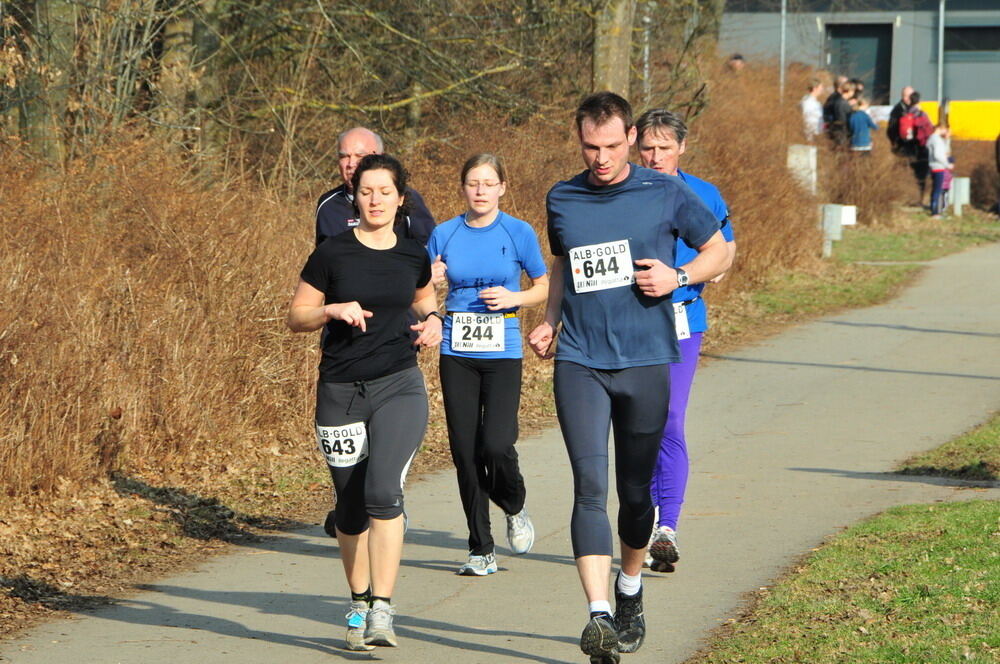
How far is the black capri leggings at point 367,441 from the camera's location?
5.72 m

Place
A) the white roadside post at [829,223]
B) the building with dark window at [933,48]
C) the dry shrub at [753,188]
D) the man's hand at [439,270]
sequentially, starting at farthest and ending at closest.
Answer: the building with dark window at [933,48] → the white roadside post at [829,223] → the dry shrub at [753,188] → the man's hand at [439,270]

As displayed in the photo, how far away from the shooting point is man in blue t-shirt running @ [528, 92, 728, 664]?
5.37 meters

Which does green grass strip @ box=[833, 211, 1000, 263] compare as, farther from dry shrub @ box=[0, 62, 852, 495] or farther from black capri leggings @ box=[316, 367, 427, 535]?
black capri leggings @ box=[316, 367, 427, 535]

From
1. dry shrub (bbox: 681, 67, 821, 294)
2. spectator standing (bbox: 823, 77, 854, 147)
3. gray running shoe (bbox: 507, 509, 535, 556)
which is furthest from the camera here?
spectator standing (bbox: 823, 77, 854, 147)

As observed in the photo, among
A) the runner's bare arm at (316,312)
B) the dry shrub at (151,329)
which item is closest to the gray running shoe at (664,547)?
the runner's bare arm at (316,312)

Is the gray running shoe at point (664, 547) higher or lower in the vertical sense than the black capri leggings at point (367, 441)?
lower

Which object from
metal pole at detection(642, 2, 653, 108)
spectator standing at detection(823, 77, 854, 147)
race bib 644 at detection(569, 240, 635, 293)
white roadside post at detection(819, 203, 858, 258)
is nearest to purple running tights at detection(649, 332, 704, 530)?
race bib 644 at detection(569, 240, 635, 293)

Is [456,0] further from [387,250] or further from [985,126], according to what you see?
[985,126]

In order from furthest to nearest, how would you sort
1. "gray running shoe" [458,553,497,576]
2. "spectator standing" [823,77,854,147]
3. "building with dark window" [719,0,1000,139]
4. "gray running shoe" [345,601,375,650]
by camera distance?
1. "building with dark window" [719,0,1000,139]
2. "spectator standing" [823,77,854,147]
3. "gray running shoe" [458,553,497,576]
4. "gray running shoe" [345,601,375,650]

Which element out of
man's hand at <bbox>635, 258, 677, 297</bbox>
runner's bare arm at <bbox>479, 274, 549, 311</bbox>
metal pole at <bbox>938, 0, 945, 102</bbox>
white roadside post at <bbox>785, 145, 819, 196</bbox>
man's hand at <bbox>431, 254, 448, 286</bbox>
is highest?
metal pole at <bbox>938, 0, 945, 102</bbox>

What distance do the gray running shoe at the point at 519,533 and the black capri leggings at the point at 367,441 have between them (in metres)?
1.57

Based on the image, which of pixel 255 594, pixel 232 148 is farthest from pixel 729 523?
pixel 232 148

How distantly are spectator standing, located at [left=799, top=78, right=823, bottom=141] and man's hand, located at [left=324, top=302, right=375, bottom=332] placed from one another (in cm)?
1934

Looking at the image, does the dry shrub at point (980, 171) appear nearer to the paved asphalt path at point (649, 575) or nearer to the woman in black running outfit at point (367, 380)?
the paved asphalt path at point (649, 575)
